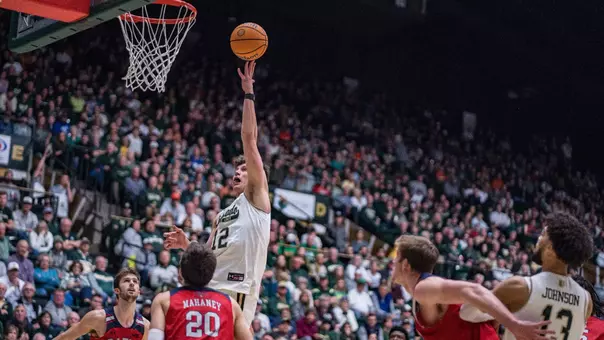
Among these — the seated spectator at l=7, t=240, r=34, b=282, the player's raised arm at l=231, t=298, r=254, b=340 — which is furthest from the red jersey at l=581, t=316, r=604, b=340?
the seated spectator at l=7, t=240, r=34, b=282

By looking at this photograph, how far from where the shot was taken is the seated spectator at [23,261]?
12.8 metres

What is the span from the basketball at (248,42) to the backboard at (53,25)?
0.91 metres

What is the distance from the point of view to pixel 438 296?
4.88m

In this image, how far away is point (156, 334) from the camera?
17.7ft

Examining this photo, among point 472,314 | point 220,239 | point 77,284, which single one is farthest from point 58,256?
point 472,314

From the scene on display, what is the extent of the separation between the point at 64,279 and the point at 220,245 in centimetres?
708

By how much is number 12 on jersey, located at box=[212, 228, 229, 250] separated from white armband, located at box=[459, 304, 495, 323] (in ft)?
7.34

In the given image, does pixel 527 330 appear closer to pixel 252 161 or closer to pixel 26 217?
pixel 252 161

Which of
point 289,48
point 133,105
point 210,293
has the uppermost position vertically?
point 289,48

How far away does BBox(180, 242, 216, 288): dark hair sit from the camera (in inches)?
216

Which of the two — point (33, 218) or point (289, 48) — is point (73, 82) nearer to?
point (33, 218)

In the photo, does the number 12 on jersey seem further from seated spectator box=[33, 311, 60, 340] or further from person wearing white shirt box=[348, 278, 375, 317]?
person wearing white shirt box=[348, 278, 375, 317]

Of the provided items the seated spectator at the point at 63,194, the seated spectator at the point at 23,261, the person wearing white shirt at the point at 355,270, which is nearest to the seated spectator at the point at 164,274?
the seated spectator at the point at 23,261

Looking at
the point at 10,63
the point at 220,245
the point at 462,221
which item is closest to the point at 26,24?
the point at 220,245
